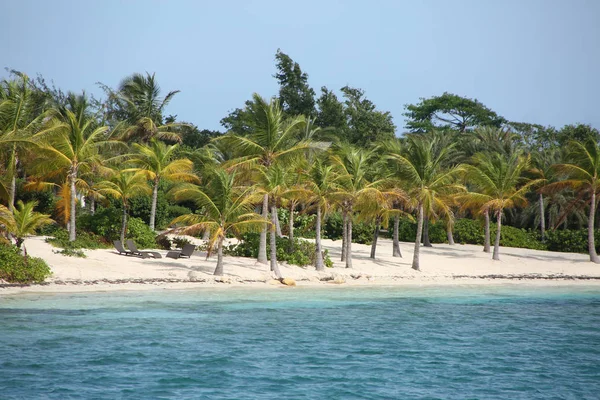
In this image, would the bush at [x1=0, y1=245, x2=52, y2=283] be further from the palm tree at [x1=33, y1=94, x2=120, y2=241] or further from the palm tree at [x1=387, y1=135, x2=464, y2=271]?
the palm tree at [x1=387, y1=135, x2=464, y2=271]

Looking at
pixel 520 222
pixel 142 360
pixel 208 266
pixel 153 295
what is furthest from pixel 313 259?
pixel 520 222

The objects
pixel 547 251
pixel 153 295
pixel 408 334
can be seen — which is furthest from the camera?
pixel 547 251

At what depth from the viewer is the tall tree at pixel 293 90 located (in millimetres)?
57062

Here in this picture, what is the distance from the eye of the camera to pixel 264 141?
28.6 meters

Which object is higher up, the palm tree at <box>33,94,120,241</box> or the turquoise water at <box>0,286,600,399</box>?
the palm tree at <box>33,94,120,241</box>

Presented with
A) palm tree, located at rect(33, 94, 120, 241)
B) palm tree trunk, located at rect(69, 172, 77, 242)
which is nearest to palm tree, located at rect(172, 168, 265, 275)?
palm tree trunk, located at rect(69, 172, 77, 242)

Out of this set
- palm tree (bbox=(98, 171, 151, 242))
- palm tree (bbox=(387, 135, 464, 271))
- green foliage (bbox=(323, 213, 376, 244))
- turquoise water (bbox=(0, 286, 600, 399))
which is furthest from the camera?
green foliage (bbox=(323, 213, 376, 244))

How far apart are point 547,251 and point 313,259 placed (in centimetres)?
1777

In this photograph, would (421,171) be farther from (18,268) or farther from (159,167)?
(18,268)

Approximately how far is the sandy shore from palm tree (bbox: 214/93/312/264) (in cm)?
256

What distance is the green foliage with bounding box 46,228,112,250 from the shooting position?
94.8 feet

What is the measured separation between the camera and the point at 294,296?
24.6 meters

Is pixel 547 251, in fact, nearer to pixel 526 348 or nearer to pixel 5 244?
pixel 526 348

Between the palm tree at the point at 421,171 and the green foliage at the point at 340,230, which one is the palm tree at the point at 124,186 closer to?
the palm tree at the point at 421,171
